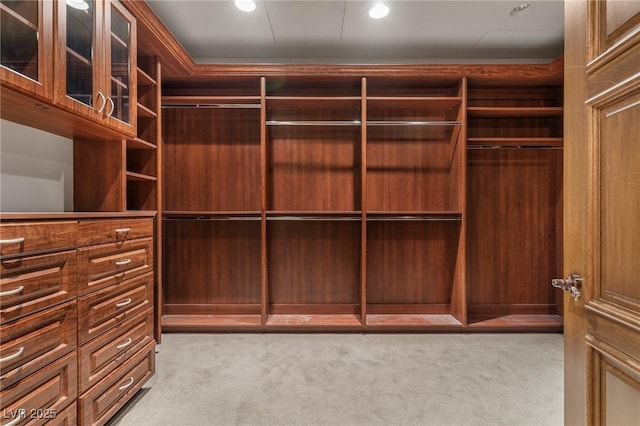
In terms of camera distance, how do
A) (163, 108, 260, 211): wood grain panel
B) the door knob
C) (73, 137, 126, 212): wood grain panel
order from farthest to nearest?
1. (163, 108, 260, 211): wood grain panel
2. (73, 137, 126, 212): wood grain panel
3. the door knob

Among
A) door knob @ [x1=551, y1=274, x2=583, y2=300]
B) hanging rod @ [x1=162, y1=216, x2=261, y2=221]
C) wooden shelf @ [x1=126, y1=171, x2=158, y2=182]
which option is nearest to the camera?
door knob @ [x1=551, y1=274, x2=583, y2=300]

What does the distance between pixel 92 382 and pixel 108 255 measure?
0.60m

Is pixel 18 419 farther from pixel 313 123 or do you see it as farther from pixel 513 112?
pixel 513 112

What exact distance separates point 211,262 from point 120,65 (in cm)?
190

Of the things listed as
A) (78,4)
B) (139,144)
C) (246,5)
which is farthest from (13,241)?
(246,5)

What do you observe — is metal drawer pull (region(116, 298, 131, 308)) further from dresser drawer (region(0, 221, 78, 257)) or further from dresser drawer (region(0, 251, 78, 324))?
dresser drawer (region(0, 221, 78, 257))

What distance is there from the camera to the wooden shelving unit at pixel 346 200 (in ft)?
10.1

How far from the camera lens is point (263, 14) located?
247 centimetres

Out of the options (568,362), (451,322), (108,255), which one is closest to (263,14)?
(108,255)

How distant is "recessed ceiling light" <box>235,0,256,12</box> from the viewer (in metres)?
2.30

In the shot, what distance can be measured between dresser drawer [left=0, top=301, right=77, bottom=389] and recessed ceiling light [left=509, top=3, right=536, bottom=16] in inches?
138

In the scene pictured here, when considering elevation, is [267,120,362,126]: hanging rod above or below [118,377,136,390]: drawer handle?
above

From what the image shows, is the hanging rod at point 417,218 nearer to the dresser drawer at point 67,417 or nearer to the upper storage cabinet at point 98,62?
the upper storage cabinet at point 98,62

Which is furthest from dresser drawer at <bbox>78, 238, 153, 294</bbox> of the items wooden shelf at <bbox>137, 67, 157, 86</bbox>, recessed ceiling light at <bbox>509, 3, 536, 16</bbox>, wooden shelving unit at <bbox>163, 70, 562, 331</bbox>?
recessed ceiling light at <bbox>509, 3, 536, 16</bbox>
